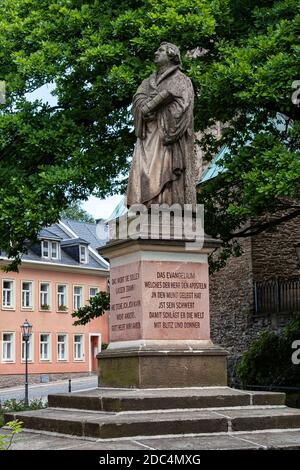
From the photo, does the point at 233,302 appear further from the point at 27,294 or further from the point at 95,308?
the point at 27,294

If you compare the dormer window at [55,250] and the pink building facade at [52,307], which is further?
the dormer window at [55,250]

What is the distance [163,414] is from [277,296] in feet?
55.1

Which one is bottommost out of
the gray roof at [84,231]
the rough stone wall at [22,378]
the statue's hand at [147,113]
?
the rough stone wall at [22,378]

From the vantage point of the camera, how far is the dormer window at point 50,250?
4684cm

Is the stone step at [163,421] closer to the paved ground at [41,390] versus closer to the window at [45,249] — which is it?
the paved ground at [41,390]

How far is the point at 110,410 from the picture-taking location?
8.71 m

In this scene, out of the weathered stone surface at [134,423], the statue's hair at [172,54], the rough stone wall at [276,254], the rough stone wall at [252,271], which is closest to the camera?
the weathered stone surface at [134,423]

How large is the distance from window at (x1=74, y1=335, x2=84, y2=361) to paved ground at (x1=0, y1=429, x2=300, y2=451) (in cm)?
3973

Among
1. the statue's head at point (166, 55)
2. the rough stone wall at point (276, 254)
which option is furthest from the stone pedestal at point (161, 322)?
the rough stone wall at point (276, 254)

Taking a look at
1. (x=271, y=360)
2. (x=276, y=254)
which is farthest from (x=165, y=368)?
(x=276, y=254)

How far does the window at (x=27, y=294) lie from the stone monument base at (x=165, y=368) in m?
35.9

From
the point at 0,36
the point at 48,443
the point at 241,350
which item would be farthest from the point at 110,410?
the point at 241,350

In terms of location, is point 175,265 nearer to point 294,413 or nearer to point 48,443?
point 294,413
